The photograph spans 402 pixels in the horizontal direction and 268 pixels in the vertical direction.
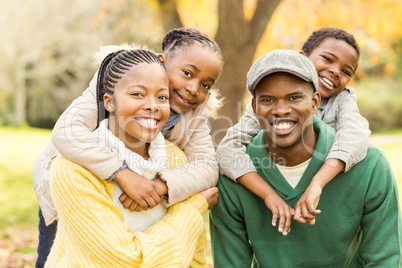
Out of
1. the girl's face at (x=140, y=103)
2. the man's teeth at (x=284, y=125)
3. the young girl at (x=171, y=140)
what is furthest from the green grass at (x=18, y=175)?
the man's teeth at (x=284, y=125)

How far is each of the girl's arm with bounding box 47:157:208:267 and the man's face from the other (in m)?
0.84

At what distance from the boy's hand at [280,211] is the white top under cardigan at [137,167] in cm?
61

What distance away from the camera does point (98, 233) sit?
7.41 ft

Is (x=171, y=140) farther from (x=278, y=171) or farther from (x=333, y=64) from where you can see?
(x=333, y=64)

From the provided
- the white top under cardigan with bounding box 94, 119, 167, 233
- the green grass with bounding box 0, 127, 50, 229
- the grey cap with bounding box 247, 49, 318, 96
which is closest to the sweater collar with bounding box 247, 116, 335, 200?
the grey cap with bounding box 247, 49, 318, 96

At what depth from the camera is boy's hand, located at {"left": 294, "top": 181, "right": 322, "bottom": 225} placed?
2461 millimetres

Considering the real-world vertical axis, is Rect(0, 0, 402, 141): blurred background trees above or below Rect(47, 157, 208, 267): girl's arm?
above

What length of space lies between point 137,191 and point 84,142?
1.24ft

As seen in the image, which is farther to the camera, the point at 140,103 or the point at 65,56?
the point at 65,56

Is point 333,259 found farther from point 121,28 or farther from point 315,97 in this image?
point 121,28

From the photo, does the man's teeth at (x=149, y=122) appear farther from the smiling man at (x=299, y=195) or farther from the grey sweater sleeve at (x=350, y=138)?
the grey sweater sleeve at (x=350, y=138)

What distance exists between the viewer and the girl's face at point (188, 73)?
2998mm

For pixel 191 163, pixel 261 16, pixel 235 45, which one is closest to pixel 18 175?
pixel 235 45

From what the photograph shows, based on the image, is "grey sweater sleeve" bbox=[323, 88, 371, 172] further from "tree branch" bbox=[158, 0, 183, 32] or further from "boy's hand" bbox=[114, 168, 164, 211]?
"tree branch" bbox=[158, 0, 183, 32]
